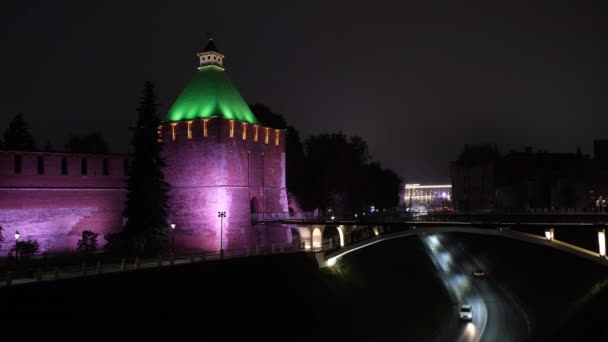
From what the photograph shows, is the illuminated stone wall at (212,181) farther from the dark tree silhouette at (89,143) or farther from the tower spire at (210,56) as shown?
the dark tree silhouette at (89,143)

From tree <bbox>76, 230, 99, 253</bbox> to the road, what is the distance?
58.4 ft

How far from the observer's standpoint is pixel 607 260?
25172mm

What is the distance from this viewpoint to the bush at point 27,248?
2717cm

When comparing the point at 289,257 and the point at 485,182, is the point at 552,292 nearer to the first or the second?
the point at 289,257

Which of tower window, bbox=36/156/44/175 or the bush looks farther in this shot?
tower window, bbox=36/156/44/175

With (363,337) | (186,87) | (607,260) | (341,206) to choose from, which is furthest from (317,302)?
(341,206)

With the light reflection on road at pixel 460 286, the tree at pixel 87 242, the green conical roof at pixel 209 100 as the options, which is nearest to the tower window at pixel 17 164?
the tree at pixel 87 242

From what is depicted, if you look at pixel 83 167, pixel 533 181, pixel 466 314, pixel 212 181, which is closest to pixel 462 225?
pixel 466 314

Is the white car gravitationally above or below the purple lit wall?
below

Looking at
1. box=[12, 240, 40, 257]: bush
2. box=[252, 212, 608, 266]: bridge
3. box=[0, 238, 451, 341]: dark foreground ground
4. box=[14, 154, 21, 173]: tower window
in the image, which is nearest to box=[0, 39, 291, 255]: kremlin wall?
box=[14, 154, 21, 173]: tower window

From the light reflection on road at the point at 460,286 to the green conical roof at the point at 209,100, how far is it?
52.1 feet

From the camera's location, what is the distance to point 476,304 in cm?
3109

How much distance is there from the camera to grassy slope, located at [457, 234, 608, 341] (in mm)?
26173

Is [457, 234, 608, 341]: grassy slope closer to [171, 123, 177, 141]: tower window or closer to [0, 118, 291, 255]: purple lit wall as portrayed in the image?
[0, 118, 291, 255]: purple lit wall
